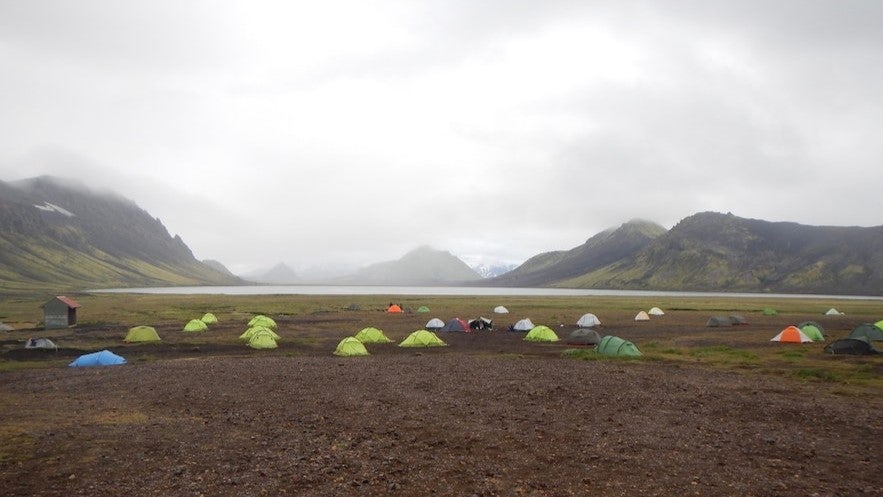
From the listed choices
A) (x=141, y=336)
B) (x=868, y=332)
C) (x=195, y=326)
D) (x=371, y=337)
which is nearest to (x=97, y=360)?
(x=141, y=336)

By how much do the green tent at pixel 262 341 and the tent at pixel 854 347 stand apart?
40205 millimetres

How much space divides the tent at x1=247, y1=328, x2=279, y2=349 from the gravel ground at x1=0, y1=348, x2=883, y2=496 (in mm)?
14607

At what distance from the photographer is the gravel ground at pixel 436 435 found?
13.2 m

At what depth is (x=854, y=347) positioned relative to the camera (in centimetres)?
3722

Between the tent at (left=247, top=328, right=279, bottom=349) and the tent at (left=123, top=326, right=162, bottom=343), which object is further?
the tent at (left=123, top=326, right=162, bottom=343)

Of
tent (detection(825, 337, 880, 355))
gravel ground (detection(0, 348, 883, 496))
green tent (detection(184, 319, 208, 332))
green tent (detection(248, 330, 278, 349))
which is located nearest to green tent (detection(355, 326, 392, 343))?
green tent (detection(248, 330, 278, 349))

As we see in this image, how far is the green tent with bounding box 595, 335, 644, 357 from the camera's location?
37594 mm

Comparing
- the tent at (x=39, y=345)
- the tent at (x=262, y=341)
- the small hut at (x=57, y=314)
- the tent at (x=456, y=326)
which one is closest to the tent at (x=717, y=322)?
the tent at (x=456, y=326)

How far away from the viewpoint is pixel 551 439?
1706 cm

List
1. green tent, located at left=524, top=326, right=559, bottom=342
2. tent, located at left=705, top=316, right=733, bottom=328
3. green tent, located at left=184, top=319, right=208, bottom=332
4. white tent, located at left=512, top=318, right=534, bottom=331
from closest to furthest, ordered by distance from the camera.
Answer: green tent, located at left=524, top=326, right=559, bottom=342 → white tent, located at left=512, top=318, right=534, bottom=331 → green tent, located at left=184, top=319, right=208, bottom=332 → tent, located at left=705, top=316, right=733, bottom=328

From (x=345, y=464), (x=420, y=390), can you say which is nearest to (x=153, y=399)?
(x=420, y=390)

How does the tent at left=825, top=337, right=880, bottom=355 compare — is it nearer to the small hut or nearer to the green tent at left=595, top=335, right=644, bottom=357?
the green tent at left=595, top=335, right=644, bottom=357

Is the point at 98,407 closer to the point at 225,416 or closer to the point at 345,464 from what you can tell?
the point at 225,416

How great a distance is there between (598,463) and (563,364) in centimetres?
2003
